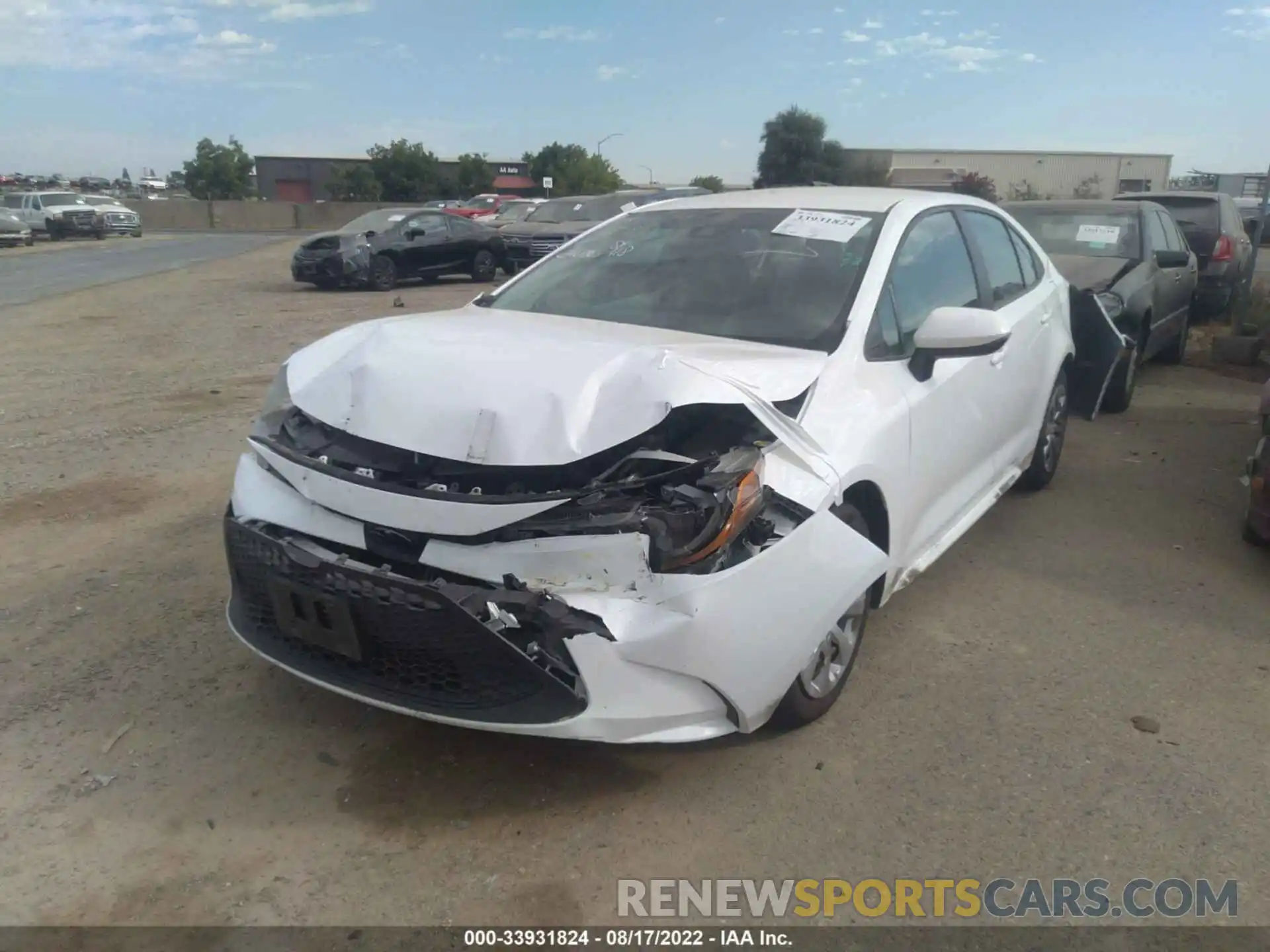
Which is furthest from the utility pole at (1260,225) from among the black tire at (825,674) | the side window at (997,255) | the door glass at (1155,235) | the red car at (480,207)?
the red car at (480,207)

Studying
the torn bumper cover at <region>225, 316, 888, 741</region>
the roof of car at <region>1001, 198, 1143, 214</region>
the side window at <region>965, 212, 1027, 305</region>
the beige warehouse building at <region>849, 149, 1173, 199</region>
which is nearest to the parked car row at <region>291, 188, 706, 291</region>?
the roof of car at <region>1001, 198, 1143, 214</region>

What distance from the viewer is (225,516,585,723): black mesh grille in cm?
249

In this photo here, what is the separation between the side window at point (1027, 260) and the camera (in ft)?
16.7

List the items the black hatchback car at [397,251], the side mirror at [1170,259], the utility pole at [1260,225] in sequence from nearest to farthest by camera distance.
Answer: the side mirror at [1170,259] < the utility pole at [1260,225] < the black hatchback car at [397,251]

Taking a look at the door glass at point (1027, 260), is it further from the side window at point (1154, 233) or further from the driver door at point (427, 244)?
the driver door at point (427, 244)

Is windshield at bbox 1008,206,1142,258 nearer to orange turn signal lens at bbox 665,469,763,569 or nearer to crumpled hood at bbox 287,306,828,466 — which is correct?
crumpled hood at bbox 287,306,828,466

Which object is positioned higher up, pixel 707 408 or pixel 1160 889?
pixel 707 408

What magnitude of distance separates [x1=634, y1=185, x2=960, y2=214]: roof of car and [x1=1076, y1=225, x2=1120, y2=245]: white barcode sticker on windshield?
387 centimetres

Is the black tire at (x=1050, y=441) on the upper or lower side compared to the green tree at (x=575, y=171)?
lower

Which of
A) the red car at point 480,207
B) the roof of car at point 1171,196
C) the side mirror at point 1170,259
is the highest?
the red car at point 480,207
